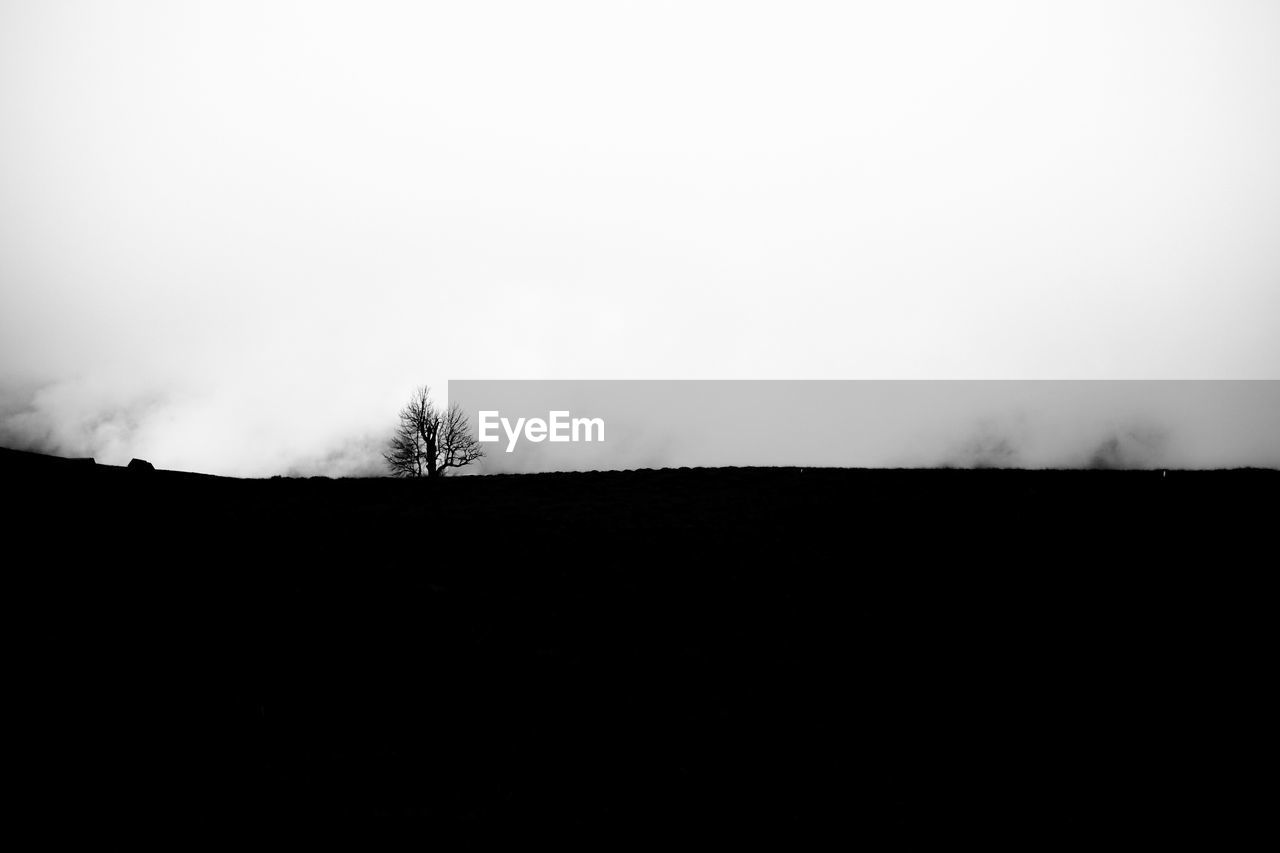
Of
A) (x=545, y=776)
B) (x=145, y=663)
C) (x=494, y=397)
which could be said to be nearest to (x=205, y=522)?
(x=145, y=663)

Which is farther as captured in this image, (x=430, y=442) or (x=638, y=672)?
(x=430, y=442)

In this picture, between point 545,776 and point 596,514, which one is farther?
point 596,514

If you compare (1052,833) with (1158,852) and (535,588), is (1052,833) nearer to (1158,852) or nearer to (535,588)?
(1158,852)

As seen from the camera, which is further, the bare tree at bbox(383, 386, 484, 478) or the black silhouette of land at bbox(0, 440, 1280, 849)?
the bare tree at bbox(383, 386, 484, 478)

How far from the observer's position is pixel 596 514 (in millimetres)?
24438

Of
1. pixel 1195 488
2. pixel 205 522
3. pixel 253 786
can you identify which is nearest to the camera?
pixel 253 786

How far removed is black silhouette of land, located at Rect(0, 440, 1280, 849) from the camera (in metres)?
8.20

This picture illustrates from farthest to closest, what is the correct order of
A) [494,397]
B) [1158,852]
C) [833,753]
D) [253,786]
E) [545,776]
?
[494,397], [833,753], [545,776], [253,786], [1158,852]

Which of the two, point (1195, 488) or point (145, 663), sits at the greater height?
point (1195, 488)

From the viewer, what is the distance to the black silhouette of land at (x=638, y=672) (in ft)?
26.9

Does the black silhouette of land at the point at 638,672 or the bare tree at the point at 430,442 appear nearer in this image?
the black silhouette of land at the point at 638,672

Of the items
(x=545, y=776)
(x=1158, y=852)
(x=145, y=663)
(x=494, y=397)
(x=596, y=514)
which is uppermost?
(x=494, y=397)

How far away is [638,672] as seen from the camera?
464 inches

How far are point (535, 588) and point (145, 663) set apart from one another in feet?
25.9
